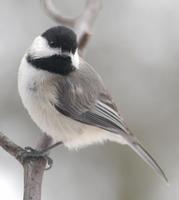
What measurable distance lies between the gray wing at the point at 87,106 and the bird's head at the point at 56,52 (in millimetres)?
63

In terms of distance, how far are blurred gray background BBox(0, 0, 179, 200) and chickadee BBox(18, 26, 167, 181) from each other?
3.91ft

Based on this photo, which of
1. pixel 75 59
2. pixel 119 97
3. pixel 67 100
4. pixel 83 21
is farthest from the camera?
pixel 119 97

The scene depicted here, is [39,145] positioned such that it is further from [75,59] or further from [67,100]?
[75,59]

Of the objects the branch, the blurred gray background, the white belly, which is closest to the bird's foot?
the white belly

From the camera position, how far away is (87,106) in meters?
2.53

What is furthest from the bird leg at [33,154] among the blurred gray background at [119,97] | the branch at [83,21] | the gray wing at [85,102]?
the blurred gray background at [119,97]

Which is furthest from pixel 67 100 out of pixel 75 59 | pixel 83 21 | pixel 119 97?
pixel 119 97

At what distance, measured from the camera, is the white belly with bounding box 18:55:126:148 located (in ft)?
7.95

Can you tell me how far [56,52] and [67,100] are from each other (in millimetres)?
274

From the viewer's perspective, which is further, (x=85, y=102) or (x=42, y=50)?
(x=85, y=102)

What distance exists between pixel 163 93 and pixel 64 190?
1072mm

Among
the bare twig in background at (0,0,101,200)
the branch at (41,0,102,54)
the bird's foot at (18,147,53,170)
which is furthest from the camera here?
the branch at (41,0,102,54)

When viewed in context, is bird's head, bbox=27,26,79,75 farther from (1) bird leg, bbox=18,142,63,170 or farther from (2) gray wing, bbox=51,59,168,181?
(1) bird leg, bbox=18,142,63,170

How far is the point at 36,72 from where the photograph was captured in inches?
95.2
